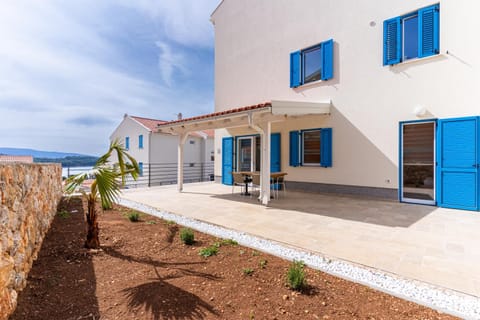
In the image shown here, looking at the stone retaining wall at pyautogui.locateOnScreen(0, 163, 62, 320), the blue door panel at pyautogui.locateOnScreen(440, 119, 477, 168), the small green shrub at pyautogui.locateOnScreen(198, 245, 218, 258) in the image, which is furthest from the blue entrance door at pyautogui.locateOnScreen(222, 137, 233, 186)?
the stone retaining wall at pyautogui.locateOnScreen(0, 163, 62, 320)

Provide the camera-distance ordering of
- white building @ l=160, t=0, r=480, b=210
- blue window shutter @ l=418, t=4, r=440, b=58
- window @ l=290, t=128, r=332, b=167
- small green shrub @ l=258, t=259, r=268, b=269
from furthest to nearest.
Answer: window @ l=290, t=128, r=332, b=167 < blue window shutter @ l=418, t=4, r=440, b=58 < white building @ l=160, t=0, r=480, b=210 < small green shrub @ l=258, t=259, r=268, b=269

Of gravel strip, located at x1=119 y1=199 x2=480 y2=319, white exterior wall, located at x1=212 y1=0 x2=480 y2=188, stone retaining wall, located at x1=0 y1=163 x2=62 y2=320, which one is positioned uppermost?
white exterior wall, located at x1=212 y1=0 x2=480 y2=188

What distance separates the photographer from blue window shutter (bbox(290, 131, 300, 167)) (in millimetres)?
9414

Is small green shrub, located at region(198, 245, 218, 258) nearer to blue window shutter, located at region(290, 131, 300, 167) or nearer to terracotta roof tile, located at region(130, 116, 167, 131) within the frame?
blue window shutter, located at region(290, 131, 300, 167)

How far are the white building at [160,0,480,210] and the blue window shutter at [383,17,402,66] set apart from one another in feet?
0.10

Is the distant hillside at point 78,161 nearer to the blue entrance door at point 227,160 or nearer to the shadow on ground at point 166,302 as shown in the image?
the shadow on ground at point 166,302

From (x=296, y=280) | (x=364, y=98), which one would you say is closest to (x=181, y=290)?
(x=296, y=280)

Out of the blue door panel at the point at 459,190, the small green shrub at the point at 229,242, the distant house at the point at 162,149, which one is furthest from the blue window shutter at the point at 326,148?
the distant house at the point at 162,149

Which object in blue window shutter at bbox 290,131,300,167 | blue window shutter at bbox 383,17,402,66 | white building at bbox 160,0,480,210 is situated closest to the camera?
white building at bbox 160,0,480,210

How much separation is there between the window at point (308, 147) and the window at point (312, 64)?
6.37 ft

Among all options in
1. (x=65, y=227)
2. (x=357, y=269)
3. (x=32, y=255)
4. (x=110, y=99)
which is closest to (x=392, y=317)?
(x=357, y=269)

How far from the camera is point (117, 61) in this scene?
10.8m

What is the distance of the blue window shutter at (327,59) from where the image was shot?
848 cm

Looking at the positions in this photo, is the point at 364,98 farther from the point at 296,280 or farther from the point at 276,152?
the point at 296,280
